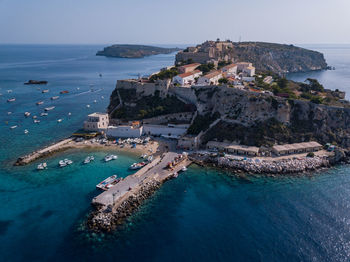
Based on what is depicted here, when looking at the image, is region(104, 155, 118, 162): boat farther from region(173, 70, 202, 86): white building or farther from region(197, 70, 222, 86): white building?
region(197, 70, 222, 86): white building

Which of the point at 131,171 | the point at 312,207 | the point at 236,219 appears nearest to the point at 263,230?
the point at 236,219

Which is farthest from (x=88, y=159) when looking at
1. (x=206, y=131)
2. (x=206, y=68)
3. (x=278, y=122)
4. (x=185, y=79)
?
(x=206, y=68)

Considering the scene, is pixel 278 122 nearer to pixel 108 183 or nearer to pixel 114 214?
pixel 108 183

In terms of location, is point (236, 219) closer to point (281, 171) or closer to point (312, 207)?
point (312, 207)

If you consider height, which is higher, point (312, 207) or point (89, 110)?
point (89, 110)

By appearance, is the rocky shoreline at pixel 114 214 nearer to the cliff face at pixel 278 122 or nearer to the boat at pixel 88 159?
the boat at pixel 88 159

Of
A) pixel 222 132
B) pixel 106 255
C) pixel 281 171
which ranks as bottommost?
pixel 106 255

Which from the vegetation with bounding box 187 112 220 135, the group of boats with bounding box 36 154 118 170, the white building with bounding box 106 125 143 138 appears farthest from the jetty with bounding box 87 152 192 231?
the white building with bounding box 106 125 143 138
